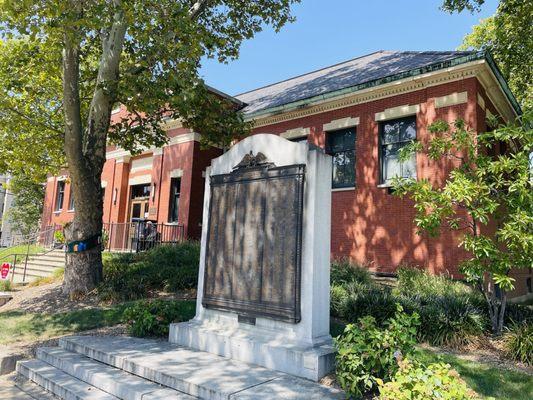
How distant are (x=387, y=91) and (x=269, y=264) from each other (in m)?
9.69

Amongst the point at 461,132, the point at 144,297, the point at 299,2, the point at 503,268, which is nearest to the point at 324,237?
the point at 503,268

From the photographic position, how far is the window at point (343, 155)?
14.3 meters

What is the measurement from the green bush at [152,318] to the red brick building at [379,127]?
7304mm

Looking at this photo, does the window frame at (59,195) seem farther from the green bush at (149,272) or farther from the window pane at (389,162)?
the window pane at (389,162)

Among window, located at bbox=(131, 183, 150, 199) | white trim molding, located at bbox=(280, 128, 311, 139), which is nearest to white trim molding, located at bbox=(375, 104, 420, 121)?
white trim molding, located at bbox=(280, 128, 311, 139)

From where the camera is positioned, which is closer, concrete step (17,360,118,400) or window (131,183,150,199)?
concrete step (17,360,118,400)

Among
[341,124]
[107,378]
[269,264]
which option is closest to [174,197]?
[341,124]

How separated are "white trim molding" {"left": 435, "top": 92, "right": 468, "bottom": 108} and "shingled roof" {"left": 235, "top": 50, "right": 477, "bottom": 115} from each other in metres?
0.91

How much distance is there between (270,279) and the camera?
5590mm

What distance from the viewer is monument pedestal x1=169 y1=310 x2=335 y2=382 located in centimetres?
476

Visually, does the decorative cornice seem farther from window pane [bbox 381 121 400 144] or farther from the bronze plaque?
the bronze plaque

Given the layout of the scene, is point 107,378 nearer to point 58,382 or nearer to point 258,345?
point 58,382

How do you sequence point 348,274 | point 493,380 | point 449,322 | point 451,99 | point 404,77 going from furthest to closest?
1. point 404,77
2. point 451,99
3. point 348,274
4. point 449,322
5. point 493,380

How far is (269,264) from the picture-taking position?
5.64 m
